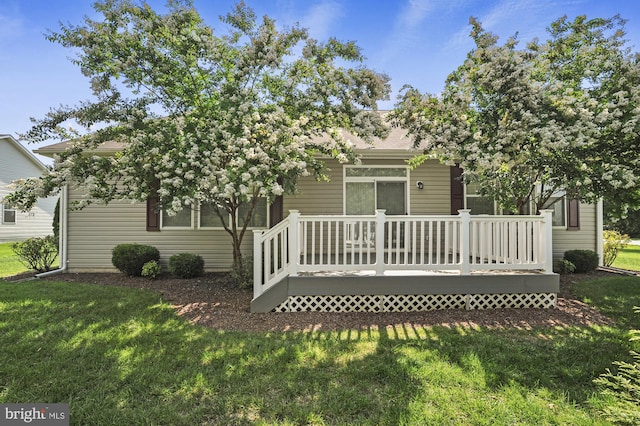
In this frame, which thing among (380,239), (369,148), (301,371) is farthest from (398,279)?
(369,148)

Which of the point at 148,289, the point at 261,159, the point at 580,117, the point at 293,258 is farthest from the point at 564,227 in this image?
the point at 148,289

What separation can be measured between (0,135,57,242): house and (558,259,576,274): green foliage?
70.8ft

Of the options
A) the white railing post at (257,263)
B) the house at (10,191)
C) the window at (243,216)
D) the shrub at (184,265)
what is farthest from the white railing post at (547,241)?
the house at (10,191)

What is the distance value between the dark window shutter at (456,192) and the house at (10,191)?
18987mm

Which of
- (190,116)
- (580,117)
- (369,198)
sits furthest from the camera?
(369,198)

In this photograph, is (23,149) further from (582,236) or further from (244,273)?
(582,236)

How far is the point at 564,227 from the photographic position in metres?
8.28

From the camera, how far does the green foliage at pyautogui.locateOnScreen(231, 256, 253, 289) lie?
6.32 meters

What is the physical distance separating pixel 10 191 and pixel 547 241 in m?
22.4

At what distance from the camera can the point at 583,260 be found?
778 centimetres

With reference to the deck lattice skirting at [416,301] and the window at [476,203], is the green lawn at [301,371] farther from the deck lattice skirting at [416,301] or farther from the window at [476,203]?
the window at [476,203]

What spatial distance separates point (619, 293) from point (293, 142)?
21.3ft

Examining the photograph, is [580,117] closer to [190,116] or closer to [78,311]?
[190,116]

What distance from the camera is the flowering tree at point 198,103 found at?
17.2ft
